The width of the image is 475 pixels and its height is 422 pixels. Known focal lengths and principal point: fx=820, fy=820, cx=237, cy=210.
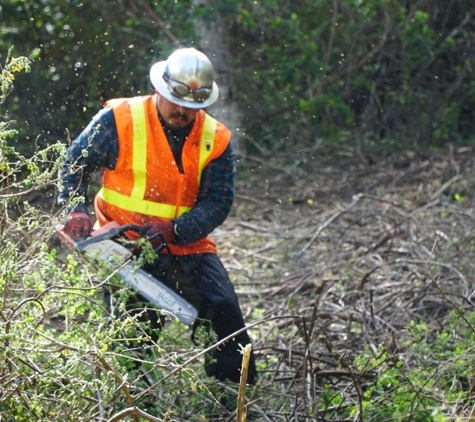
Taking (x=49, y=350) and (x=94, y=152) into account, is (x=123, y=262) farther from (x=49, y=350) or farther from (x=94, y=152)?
(x=49, y=350)

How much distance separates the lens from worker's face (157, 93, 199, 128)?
14.5ft

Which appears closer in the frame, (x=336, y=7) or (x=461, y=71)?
(x=336, y=7)

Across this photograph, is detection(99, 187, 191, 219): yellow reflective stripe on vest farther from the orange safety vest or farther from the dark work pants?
the dark work pants

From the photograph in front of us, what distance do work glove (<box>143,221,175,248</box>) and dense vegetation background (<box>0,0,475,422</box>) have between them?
358mm

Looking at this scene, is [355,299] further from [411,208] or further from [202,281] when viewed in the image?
[411,208]

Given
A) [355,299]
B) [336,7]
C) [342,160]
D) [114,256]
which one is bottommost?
[342,160]

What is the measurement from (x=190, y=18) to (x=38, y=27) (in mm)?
3243

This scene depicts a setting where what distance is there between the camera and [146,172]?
14.4 ft

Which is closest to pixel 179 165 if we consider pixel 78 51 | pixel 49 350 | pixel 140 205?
pixel 140 205

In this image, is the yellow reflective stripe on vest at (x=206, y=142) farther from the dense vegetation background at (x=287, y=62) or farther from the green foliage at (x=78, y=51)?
the dense vegetation background at (x=287, y=62)

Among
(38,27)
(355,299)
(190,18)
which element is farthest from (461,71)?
(355,299)

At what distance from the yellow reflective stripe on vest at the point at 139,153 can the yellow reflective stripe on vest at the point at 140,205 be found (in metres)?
0.04

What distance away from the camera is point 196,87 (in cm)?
438

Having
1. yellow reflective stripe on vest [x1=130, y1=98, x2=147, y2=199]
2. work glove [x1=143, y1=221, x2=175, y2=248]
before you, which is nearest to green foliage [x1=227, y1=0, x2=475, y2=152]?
yellow reflective stripe on vest [x1=130, y1=98, x2=147, y2=199]
